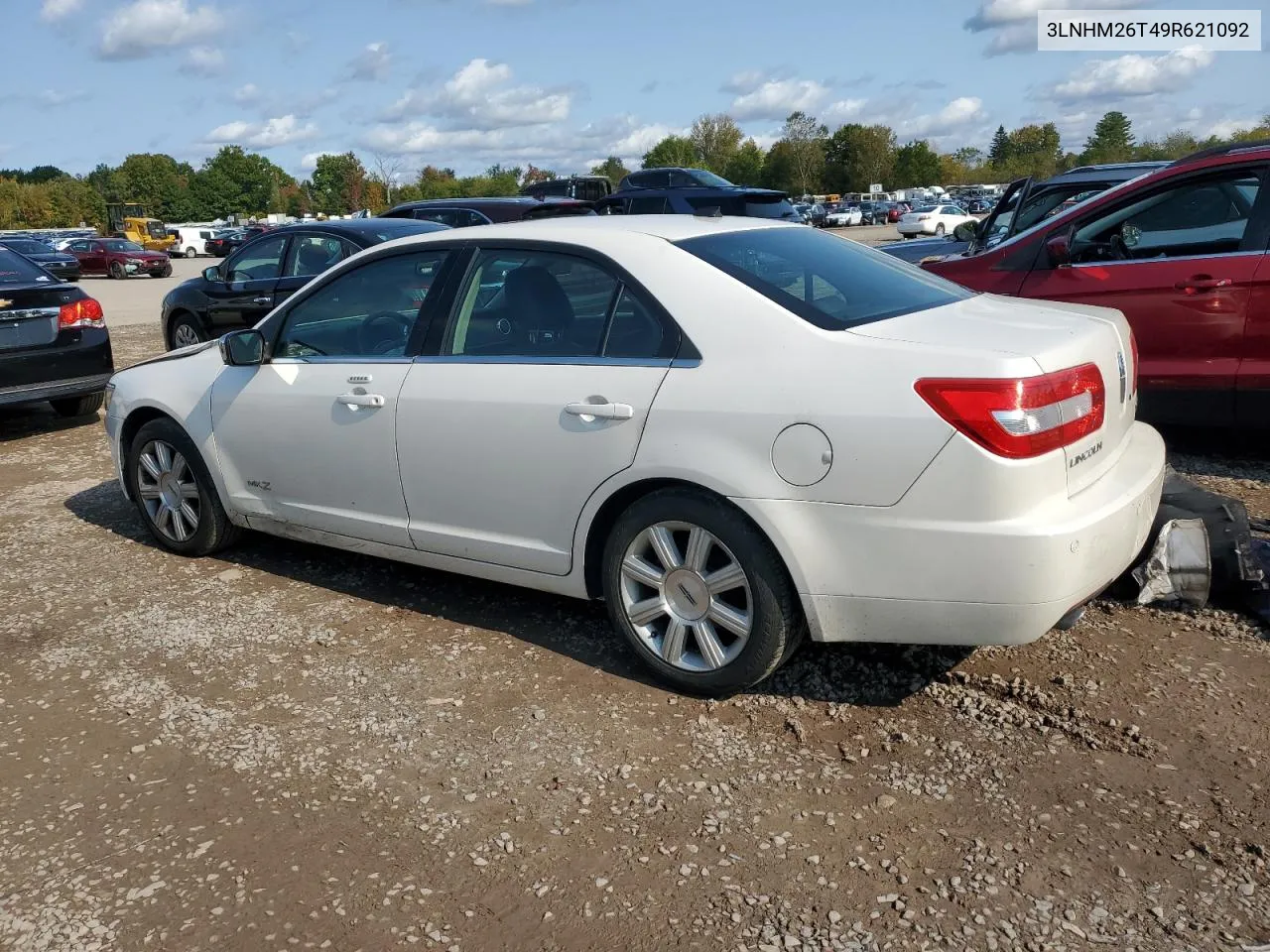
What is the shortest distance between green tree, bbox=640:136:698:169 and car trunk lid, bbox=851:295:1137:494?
10131 cm

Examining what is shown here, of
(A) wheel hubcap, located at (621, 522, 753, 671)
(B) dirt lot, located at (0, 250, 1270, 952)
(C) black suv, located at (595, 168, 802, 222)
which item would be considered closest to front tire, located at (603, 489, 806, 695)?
(A) wheel hubcap, located at (621, 522, 753, 671)

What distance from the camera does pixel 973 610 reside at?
3170mm

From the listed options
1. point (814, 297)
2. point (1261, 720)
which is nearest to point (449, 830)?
point (814, 297)

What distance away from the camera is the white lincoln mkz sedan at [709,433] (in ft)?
10.3

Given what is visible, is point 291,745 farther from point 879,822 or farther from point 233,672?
point 879,822

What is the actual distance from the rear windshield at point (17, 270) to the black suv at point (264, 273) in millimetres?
1885

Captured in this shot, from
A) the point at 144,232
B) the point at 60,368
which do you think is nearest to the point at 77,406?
the point at 60,368

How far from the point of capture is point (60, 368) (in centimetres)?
855

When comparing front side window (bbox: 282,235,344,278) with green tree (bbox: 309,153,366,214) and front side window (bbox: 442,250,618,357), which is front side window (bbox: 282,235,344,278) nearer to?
front side window (bbox: 442,250,618,357)

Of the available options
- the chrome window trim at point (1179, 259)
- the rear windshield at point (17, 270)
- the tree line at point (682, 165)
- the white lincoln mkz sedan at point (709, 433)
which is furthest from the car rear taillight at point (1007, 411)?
the tree line at point (682, 165)

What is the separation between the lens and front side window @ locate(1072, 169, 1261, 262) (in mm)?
5891

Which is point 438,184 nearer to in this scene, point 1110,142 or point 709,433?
point 1110,142

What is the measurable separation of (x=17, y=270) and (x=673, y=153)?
107 metres

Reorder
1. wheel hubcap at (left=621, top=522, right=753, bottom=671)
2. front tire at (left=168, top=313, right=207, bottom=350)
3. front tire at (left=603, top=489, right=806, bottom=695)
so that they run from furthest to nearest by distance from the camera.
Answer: front tire at (left=168, top=313, right=207, bottom=350) → wheel hubcap at (left=621, top=522, right=753, bottom=671) → front tire at (left=603, top=489, right=806, bottom=695)
